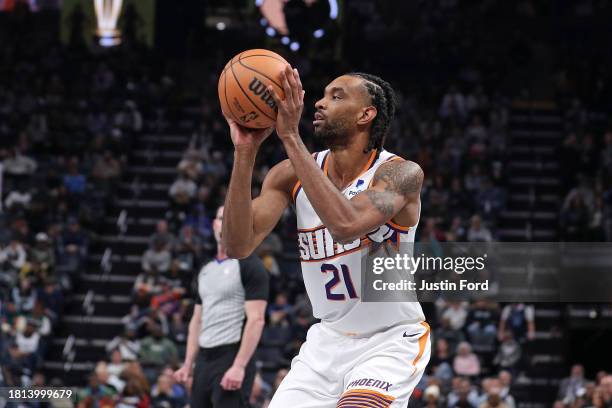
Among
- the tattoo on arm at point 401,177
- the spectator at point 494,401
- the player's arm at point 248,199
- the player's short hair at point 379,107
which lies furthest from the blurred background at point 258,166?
the tattoo on arm at point 401,177

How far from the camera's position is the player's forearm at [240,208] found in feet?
16.9

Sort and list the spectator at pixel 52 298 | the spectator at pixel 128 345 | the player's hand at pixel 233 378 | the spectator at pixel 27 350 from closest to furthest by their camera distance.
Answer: the player's hand at pixel 233 378 → the spectator at pixel 128 345 → the spectator at pixel 27 350 → the spectator at pixel 52 298

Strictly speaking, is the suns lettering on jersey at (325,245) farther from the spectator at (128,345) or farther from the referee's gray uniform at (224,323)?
the spectator at (128,345)

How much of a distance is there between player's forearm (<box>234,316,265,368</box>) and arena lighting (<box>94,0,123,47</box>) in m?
14.5

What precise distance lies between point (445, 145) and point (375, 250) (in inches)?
613

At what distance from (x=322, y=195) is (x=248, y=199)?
16.2 inches

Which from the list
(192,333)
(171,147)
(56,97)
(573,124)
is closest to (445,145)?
(573,124)

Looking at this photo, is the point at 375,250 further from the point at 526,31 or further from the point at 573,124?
the point at 526,31

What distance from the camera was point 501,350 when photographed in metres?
15.2

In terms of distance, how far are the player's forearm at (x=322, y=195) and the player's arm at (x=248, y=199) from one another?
227 millimetres

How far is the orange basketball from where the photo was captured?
5.13 metres

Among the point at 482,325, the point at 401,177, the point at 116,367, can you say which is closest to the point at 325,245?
the point at 401,177

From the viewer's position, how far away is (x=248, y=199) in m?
5.23

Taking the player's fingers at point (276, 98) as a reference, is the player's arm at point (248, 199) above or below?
below
